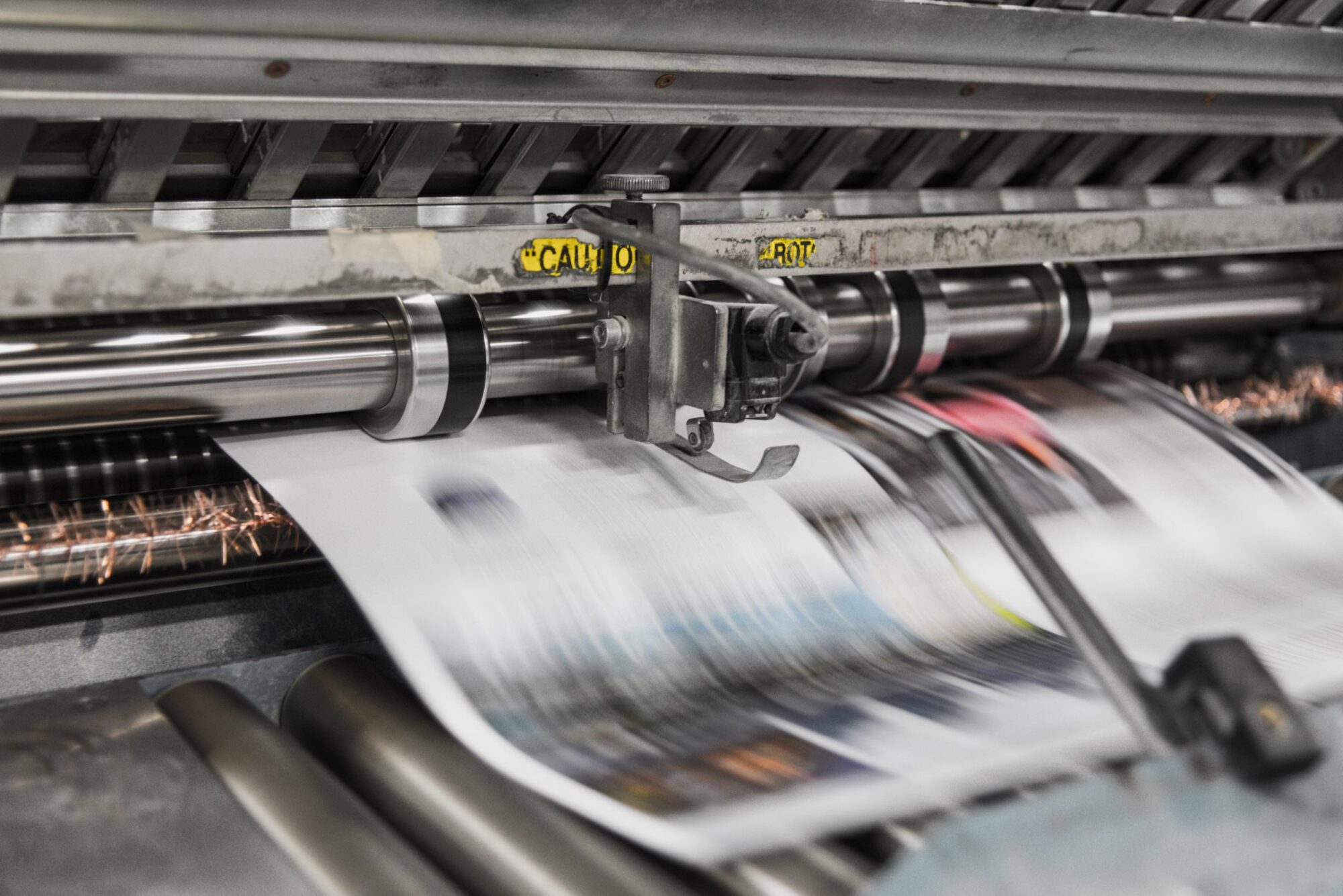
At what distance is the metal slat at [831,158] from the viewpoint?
1.79 meters

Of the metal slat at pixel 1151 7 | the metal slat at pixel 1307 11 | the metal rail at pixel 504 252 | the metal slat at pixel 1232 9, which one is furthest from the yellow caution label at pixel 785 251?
the metal slat at pixel 1307 11

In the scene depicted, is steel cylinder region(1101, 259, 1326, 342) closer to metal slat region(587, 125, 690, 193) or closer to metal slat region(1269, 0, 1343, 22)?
metal slat region(1269, 0, 1343, 22)

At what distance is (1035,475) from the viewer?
185 cm

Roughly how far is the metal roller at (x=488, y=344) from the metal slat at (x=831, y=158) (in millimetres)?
151

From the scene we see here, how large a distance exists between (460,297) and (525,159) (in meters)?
0.19

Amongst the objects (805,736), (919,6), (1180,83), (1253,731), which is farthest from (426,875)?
(1180,83)

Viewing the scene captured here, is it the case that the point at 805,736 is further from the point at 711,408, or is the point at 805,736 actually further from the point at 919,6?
the point at 919,6

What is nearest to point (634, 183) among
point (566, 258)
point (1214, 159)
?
point (566, 258)

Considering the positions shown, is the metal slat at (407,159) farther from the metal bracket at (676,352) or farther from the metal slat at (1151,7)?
the metal slat at (1151,7)

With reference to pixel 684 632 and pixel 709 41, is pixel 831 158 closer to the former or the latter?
pixel 709 41

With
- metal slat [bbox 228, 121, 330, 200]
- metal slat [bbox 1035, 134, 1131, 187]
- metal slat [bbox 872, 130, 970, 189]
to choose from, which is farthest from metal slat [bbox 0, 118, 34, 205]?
metal slat [bbox 1035, 134, 1131, 187]

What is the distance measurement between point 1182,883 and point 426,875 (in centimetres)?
58

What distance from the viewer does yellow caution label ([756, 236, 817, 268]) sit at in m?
1.66

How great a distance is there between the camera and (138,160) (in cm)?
131
